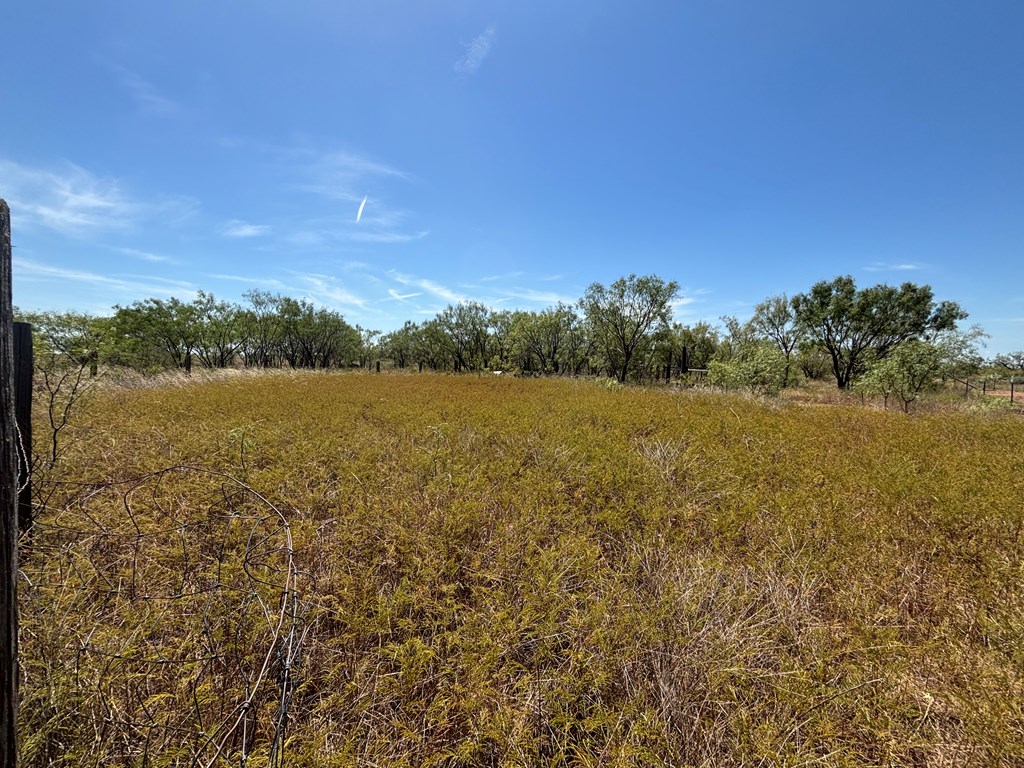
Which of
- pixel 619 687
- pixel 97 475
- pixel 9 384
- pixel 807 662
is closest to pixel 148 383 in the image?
pixel 97 475

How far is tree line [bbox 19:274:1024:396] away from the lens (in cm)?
1594

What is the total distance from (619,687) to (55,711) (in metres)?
2.64

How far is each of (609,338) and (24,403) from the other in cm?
2974

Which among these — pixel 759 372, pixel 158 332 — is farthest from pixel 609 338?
pixel 158 332

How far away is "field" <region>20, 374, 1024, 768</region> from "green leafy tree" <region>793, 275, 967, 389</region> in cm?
2650

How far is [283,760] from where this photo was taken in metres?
1.48

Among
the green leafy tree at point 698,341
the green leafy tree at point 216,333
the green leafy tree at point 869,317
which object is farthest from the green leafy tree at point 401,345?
the green leafy tree at point 869,317

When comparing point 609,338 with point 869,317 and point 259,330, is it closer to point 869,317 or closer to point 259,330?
point 869,317

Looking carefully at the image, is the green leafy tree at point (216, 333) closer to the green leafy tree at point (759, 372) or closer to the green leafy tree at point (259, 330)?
the green leafy tree at point (259, 330)

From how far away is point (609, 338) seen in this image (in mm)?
29484

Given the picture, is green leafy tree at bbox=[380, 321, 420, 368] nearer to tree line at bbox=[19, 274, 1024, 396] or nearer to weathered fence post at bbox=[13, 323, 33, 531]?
tree line at bbox=[19, 274, 1024, 396]

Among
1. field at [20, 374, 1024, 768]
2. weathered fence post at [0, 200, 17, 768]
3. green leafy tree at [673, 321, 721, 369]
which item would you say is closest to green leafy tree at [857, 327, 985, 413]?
field at [20, 374, 1024, 768]

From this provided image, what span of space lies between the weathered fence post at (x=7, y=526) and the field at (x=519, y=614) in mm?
594

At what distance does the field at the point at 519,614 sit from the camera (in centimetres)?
161
